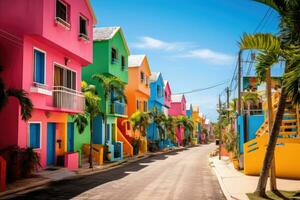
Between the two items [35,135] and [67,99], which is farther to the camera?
[67,99]

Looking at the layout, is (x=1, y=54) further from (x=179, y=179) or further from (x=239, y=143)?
(x=239, y=143)

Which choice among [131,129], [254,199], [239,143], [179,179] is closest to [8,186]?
[179,179]

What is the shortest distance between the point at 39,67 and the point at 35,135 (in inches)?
147

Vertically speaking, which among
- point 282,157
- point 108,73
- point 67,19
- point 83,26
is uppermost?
point 83,26

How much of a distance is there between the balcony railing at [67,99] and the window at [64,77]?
0.52m

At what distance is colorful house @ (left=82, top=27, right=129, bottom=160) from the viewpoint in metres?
30.5

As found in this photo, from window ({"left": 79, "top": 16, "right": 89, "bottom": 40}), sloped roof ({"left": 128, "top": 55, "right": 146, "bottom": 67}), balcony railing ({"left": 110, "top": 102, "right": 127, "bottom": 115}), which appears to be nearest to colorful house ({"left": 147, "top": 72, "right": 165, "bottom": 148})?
sloped roof ({"left": 128, "top": 55, "right": 146, "bottom": 67})

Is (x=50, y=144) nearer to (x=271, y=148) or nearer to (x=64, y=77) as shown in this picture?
(x=64, y=77)

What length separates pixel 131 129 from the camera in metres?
41.8

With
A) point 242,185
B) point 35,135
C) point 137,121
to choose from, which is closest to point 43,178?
point 35,135

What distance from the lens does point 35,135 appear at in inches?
768

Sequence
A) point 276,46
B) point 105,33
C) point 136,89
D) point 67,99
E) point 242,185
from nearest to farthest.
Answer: point 276,46, point 242,185, point 67,99, point 105,33, point 136,89

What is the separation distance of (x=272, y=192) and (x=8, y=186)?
1040 centimetres

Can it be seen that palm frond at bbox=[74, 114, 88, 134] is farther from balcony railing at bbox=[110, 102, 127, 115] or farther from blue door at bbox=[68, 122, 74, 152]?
balcony railing at bbox=[110, 102, 127, 115]
